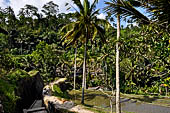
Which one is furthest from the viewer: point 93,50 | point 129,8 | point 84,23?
point 93,50

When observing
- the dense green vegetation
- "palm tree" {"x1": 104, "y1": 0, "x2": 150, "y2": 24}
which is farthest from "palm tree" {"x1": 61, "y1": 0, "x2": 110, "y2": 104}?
"palm tree" {"x1": 104, "y1": 0, "x2": 150, "y2": 24}

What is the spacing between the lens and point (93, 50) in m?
30.3

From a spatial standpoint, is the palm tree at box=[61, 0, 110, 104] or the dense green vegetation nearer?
the dense green vegetation

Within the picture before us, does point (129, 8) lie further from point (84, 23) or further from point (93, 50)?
point (93, 50)

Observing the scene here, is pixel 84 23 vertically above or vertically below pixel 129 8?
above

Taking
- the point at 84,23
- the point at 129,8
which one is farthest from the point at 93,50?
the point at 129,8

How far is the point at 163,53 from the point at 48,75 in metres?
24.0

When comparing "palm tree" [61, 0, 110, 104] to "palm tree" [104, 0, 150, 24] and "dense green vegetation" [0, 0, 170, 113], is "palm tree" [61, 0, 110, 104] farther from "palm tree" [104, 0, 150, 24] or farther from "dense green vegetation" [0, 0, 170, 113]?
"palm tree" [104, 0, 150, 24]

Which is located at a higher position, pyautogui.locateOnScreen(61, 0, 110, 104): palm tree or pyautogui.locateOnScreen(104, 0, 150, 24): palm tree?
pyautogui.locateOnScreen(61, 0, 110, 104): palm tree

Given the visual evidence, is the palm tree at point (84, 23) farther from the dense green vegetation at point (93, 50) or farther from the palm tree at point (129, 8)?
the palm tree at point (129, 8)

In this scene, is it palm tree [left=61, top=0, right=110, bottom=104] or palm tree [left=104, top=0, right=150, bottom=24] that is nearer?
palm tree [left=104, top=0, right=150, bottom=24]

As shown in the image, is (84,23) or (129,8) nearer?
(129,8)

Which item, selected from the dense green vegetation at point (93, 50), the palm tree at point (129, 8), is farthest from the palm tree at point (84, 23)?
the palm tree at point (129, 8)

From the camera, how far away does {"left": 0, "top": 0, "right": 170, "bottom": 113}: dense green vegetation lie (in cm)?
249
